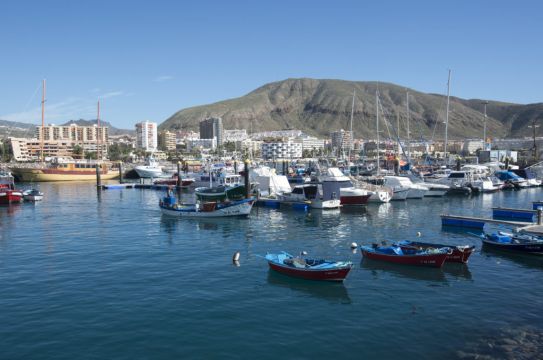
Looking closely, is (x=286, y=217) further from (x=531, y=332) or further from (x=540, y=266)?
(x=531, y=332)

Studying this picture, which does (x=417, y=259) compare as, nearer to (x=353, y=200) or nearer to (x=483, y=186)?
(x=353, y=200)

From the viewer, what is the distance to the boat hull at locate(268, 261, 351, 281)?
1104 inches

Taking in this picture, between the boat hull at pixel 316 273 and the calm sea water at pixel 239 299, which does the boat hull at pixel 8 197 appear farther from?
the boat hull at pixel 316 273

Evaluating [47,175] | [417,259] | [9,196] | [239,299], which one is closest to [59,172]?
[47,175]

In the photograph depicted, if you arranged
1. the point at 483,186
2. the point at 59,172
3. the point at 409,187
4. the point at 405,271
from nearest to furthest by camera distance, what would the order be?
the point at 405,271 → the point at 409,187 → the point at 483,186 → the point at 59,172

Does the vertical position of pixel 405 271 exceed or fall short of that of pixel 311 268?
it falls short

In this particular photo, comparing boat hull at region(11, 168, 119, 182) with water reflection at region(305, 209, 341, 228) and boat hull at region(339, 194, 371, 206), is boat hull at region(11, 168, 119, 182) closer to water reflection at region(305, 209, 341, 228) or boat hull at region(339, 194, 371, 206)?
water reflection at region(305, 209, 341, 228)

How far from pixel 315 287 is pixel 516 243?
1868cm

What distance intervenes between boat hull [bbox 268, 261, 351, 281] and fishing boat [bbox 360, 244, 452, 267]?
6.27 metres

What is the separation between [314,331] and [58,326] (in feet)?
42.4

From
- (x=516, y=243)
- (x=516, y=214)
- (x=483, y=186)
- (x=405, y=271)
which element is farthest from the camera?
(x=483, y=186)

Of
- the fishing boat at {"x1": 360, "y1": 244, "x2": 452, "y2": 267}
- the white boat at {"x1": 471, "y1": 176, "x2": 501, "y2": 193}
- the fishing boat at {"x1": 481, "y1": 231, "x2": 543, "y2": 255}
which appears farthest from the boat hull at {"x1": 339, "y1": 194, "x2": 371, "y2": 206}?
the white boat at {"x1": 471, "y1": 176, "x2": 501, "y2": 193}

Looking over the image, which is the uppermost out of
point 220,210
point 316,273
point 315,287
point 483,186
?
Answer: point 483,186

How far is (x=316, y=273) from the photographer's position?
28.6m
